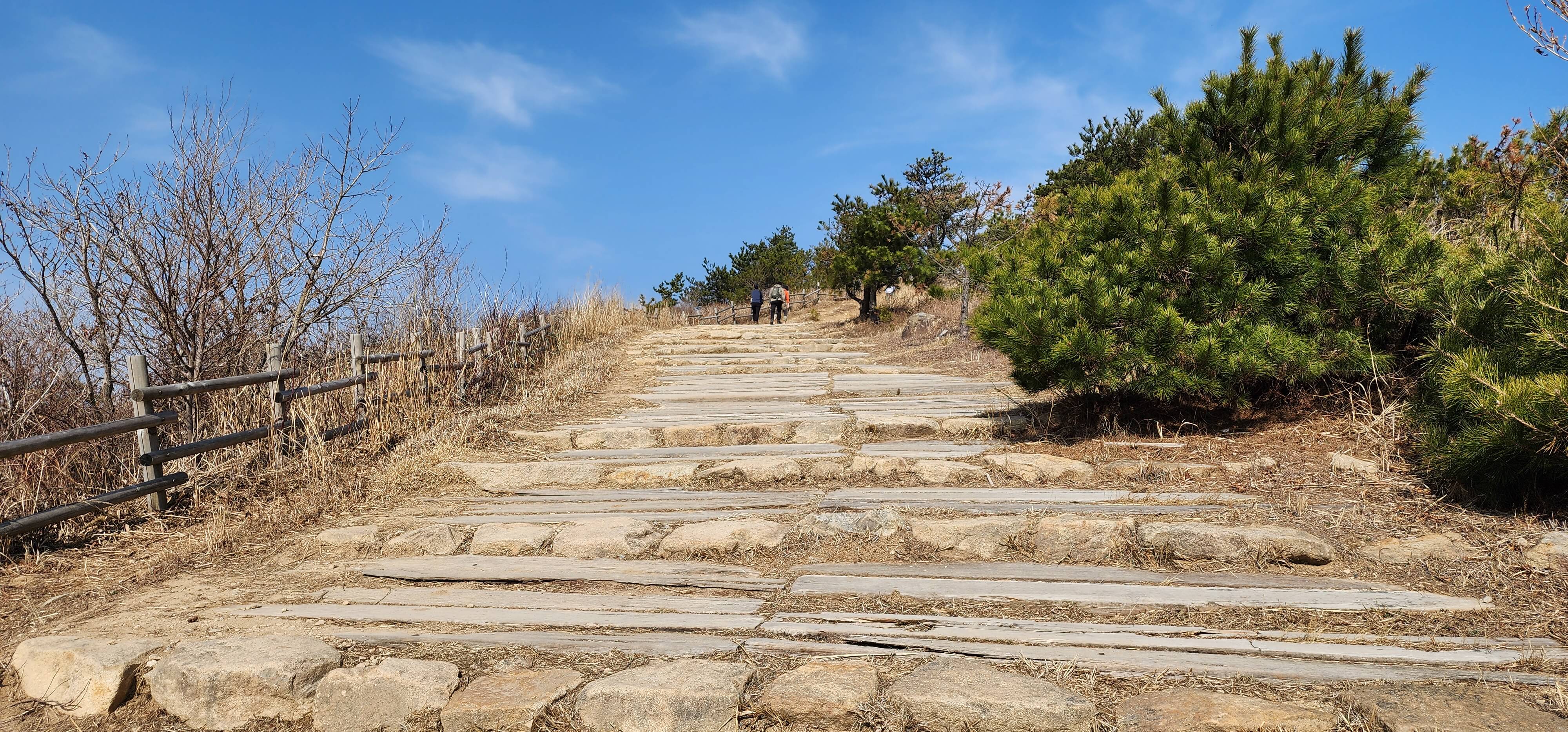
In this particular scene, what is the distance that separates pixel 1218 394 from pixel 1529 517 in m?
1.32

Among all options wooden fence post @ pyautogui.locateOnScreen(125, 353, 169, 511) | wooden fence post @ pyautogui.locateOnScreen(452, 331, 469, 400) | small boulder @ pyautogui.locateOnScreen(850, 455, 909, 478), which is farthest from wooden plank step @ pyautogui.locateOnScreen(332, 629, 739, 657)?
wooden fence post @ pyautogui.locateOnScreen(452, 331, 469, 400)

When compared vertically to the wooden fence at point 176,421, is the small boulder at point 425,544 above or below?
below

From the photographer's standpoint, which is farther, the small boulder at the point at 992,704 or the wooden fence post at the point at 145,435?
the wooden fence post at the point at 145,435

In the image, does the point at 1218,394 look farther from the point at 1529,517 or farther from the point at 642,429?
the point at 642,429

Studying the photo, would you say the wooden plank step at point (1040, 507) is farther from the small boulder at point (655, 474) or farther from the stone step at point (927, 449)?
the small boulder at point (655, 474)

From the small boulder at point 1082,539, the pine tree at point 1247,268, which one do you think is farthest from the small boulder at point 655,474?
the small boulder at point 1082,539

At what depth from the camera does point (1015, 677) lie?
2248 millimetres

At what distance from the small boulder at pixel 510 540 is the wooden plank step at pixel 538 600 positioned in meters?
0.39

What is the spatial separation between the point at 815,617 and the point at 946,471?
5.71ft

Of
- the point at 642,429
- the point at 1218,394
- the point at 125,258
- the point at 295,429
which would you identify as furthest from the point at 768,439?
the point at 125,258

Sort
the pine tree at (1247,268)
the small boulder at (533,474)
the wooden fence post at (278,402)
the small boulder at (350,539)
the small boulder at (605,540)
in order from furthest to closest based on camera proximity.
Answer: the wooden fence post at (278,402) < the small boulder at (533,474) < the pine tree at (1247,268) < the small boulder at (350,539) < the small boulder at (605,540)

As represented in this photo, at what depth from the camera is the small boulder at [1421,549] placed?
3.01 m

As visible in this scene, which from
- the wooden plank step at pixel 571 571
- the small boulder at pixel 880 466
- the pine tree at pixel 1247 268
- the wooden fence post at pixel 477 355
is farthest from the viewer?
the wooden fence post at pixel 477 355

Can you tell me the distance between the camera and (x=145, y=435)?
4184 mm
